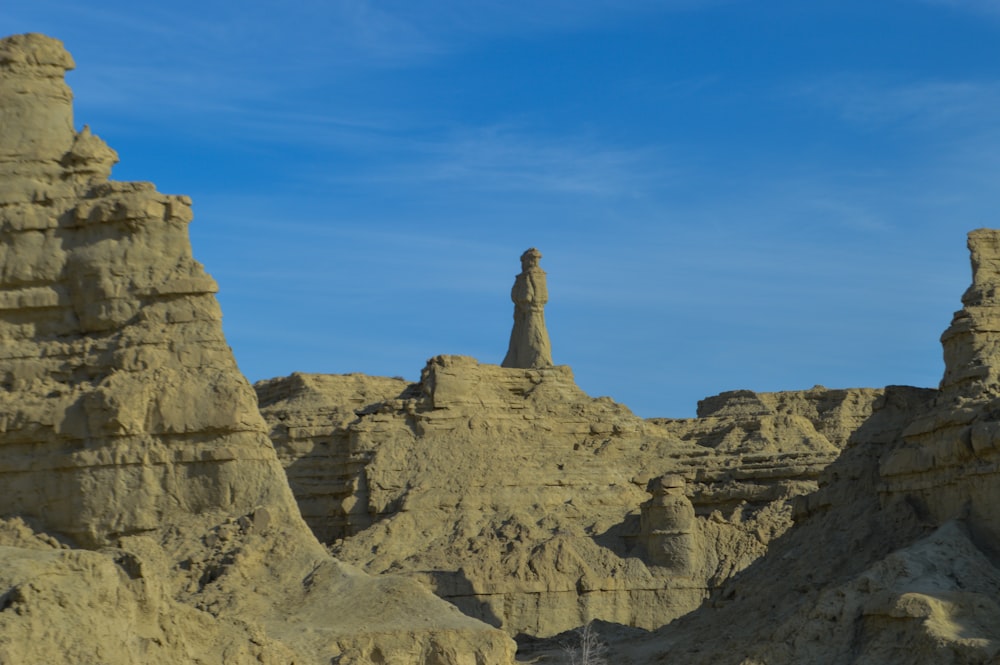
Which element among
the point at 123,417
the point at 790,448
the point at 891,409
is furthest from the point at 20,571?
the point at 790,448

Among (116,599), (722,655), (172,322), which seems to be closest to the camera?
(116,599)

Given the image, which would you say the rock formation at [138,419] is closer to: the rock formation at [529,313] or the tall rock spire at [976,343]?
the tall rock spire at [976,343]

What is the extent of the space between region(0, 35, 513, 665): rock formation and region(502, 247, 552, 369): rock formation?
29.5 m

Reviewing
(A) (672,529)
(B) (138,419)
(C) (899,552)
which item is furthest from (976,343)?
(A) (672,529)

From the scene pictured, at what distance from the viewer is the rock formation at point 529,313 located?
223 ft

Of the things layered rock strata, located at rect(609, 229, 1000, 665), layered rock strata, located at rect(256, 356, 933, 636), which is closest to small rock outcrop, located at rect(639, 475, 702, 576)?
layered rock strata, located at rect(256, 356, 933, 636)

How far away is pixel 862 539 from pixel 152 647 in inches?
581

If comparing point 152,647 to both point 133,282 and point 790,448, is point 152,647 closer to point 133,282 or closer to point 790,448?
point 133,282

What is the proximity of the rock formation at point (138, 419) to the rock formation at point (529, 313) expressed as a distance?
29491 millimetres

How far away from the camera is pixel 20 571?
84.1ft

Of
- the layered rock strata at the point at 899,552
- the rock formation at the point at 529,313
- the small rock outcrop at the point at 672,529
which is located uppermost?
the rock formation at the point at 529,313

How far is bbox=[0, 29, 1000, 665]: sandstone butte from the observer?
3017cm

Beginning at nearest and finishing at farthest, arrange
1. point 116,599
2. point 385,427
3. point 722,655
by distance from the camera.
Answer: point 116,599
point 722,655
point 385,427

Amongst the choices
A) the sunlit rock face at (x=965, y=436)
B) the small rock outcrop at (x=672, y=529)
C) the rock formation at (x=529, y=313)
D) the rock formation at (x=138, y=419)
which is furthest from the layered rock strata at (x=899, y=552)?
the rock formation at (x=529, y=313)
